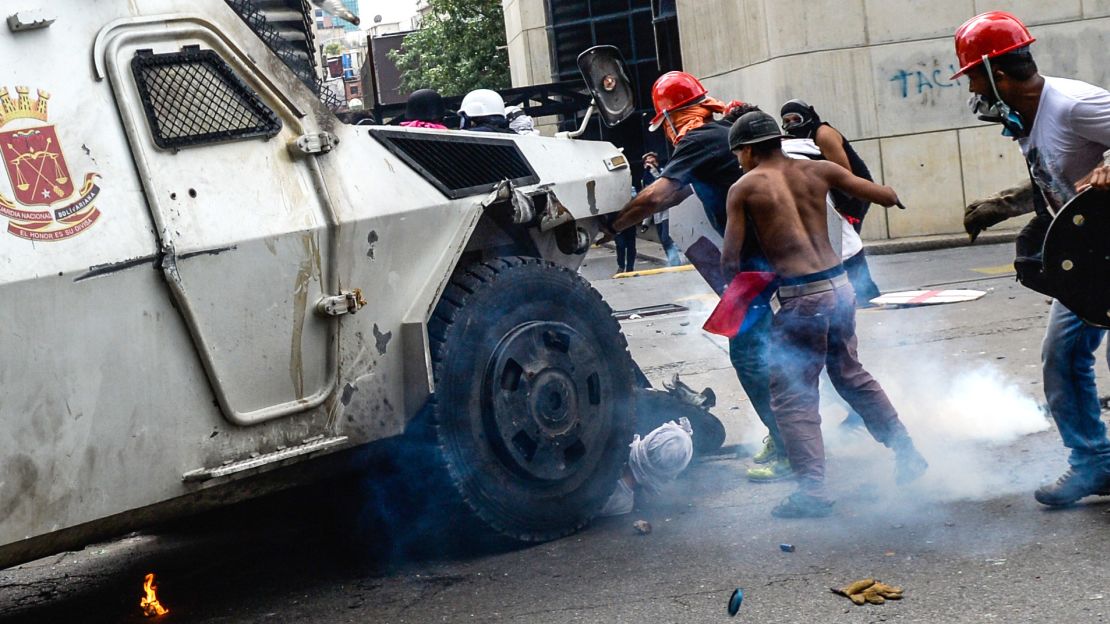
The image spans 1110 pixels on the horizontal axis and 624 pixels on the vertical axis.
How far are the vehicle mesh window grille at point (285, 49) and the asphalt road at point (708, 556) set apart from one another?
148 centimetres

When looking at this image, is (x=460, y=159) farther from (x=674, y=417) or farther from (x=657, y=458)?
(x=674, y=417)

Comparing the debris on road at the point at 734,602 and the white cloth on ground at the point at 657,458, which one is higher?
the white cloth on ground at the point at 657,458

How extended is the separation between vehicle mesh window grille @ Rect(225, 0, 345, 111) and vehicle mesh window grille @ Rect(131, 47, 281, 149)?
0.61 ft

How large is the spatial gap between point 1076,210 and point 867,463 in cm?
193

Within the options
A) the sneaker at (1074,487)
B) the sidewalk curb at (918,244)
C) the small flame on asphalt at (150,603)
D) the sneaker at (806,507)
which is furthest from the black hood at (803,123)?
the sidewalk curb at (918,244)

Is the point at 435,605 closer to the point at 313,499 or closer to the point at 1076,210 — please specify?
the point at 313,499

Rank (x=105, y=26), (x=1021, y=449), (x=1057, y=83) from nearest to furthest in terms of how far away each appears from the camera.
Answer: (x=105, y=26)
(x=1057, y=83)
(x=1021, y=449)

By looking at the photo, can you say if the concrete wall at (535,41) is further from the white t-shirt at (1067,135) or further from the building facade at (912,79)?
the white t-shirt at (1067,135)

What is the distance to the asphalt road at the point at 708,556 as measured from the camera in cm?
409

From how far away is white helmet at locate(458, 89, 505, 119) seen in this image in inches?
288

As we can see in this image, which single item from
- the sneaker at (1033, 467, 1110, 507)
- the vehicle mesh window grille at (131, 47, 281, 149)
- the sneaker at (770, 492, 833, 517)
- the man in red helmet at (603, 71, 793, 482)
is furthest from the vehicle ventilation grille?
the sneaker at (1033, 467, 1110, 507)

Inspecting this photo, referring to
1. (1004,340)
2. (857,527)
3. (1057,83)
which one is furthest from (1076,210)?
(1004,340)

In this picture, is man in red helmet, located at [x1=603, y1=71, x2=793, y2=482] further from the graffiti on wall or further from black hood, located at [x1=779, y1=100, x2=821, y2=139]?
the graffiti on wall

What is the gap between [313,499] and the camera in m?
5.19
